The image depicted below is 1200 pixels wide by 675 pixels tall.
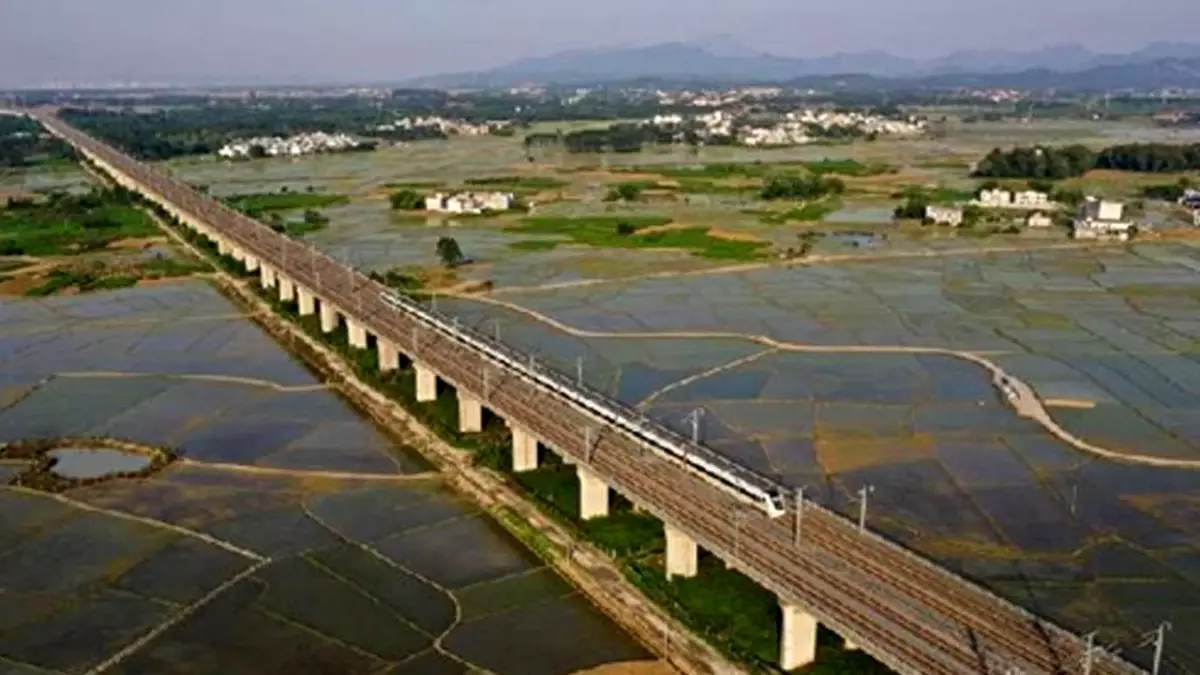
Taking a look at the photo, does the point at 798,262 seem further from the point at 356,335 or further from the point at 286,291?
the point at 356,335

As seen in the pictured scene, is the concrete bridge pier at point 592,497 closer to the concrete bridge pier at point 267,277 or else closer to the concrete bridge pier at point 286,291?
the concrete bridge pier at point 286,291

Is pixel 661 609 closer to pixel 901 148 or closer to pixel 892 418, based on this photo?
pixel 892 418

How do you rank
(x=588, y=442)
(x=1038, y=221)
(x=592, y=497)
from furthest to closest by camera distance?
(x=1038, y=221), (x=588, y=442), (x=592, y=497)

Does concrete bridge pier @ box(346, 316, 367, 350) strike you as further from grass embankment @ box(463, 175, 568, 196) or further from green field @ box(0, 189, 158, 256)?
grass embankment @ box(463, 175, 568, 196)

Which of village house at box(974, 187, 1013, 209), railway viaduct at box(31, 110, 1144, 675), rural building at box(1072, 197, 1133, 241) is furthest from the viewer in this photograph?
village house at box(974, 187, 1013, 209)

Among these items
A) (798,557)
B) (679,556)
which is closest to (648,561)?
(679,556)

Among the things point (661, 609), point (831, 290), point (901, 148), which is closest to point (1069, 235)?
point (831, 290)

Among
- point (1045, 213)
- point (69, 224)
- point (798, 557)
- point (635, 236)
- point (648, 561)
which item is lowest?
point (648, 561)

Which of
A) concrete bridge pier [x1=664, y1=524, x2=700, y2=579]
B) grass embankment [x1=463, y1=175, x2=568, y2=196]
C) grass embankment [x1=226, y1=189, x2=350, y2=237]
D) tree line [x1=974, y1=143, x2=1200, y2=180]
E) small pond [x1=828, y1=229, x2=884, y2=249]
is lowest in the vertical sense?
concrete bridge pier [x1=664, y1=524, x2=700, y2=579]

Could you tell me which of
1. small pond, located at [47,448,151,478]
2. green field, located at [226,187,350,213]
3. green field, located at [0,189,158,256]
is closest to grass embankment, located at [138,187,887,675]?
small pond, located at [47,448,151,478]
